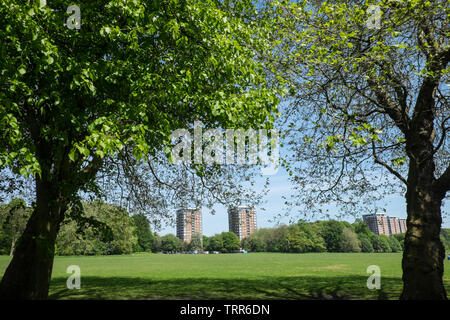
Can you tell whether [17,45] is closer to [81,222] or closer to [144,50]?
[144,50]

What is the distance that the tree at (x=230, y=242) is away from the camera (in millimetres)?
135750

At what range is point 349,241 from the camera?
10762 cm

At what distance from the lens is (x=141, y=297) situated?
1491cm

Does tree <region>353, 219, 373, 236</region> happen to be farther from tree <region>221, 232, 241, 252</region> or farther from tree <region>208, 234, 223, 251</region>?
tree <region>208, 234, 223, 251</region>

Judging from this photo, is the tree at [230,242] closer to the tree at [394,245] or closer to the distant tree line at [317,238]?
the distant tree line at [317,238]

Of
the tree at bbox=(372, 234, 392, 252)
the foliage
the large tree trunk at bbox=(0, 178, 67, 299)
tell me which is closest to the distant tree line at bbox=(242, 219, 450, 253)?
the tree at bbox=(372, 234, 392, 252)

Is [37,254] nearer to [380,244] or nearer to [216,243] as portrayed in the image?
[216,243]

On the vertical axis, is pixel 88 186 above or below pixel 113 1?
below

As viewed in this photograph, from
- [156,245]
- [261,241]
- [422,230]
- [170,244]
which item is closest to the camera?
[422,230]

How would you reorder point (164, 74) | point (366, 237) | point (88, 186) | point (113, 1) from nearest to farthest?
point (113, 1)
point (164, 74)
point (88, 186)
point (366, 237)

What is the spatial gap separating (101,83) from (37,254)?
6.22 metres

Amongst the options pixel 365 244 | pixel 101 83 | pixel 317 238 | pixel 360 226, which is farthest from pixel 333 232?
pixel 101 83

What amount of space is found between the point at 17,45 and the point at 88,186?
6215 mm
